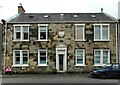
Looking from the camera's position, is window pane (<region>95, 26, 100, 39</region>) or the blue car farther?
window pane (<region>95, 26, 100, 39</region>)

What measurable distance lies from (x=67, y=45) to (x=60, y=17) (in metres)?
4.06

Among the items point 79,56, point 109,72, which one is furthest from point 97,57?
point 109,72

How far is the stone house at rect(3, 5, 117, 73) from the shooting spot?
36438 mm

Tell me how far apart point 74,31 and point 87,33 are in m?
1.55

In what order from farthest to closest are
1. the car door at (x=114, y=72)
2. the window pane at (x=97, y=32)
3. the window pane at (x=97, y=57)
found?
1. the window pane at (x=97, y=32)
2. the window pane at (x=97, y=57)
3. the car door at (x=114, y=72)

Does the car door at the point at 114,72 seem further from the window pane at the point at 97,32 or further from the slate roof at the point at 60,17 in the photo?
the slate roof at the point at 60,17

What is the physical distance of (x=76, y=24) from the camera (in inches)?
1444

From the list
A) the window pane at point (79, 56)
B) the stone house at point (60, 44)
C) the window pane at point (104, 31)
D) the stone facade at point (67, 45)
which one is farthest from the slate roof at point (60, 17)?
the window pane at point (79, 56)

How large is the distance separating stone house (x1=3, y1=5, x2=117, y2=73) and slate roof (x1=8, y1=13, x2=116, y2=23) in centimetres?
25

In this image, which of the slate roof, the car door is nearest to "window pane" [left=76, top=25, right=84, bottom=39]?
the slate roof

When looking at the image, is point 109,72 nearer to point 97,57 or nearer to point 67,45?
point 97,57

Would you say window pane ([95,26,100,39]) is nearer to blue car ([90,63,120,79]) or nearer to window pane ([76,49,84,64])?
window pane ([76,49,84,64])

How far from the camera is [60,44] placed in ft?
120

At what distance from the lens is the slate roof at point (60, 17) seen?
37219mm
